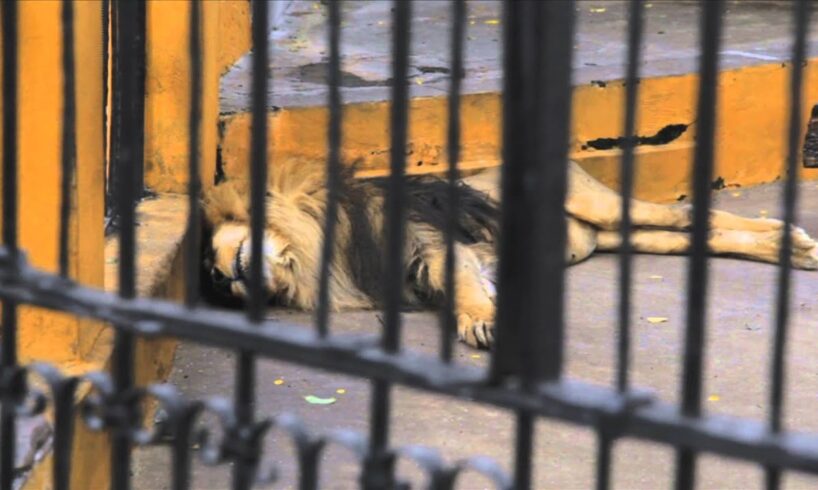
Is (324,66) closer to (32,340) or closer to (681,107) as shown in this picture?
(681,107)

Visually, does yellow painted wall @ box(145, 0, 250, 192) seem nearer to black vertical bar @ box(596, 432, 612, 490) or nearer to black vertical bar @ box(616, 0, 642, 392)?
black vertical bar @ box(616, 0, 642, 392)

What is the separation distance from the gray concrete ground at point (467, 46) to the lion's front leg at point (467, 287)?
1.08m

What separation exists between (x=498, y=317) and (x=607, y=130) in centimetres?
539

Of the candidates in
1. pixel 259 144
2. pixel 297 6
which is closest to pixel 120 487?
pixel 259 144

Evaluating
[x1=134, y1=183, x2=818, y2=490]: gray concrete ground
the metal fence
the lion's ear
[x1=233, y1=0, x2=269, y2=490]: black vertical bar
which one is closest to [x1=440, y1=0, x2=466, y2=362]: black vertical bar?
the metal fence

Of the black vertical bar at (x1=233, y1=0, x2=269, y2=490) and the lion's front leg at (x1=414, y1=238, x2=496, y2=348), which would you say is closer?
the black vertical bar at (x1=233, y1=0, x2=269, y2=490)

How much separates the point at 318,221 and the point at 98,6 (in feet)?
7.34

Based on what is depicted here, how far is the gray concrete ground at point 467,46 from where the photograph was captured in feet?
22.6

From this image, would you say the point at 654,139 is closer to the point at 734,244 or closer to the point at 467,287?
the point at 734,244

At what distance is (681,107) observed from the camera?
708cm

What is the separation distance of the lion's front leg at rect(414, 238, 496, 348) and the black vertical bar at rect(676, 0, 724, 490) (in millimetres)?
3379

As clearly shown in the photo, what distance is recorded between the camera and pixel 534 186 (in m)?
1.64

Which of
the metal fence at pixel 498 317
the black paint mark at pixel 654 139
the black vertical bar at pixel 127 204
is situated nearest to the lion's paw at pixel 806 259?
the black paint mark at pixel 654 139

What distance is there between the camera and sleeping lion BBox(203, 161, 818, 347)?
5480 mm
